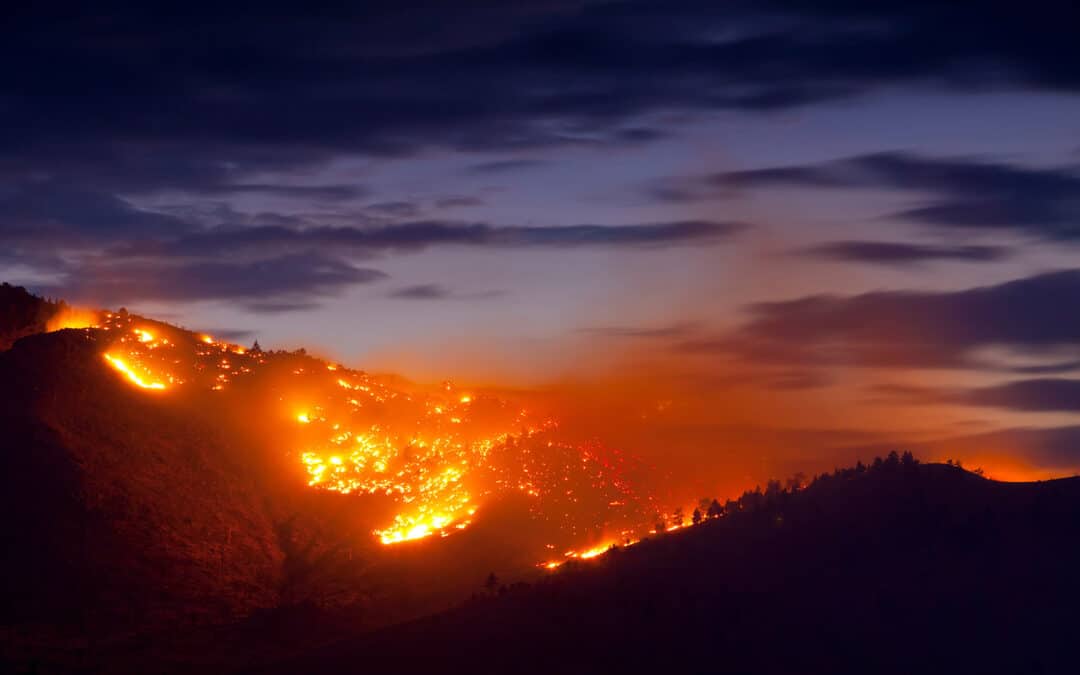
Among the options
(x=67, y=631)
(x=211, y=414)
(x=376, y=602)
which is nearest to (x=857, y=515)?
(x=376, y=602)

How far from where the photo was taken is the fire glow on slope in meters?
96.0

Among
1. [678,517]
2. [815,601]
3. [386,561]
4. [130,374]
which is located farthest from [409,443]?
[815,601]

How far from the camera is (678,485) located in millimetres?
104812

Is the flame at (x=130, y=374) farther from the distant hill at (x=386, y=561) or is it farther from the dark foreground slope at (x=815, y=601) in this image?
the dark foreground slope at (x=815, y=601)

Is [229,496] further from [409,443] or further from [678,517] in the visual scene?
[678,517]

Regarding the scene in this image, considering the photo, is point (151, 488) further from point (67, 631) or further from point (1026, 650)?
point (1026, 650)

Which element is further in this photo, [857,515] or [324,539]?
[324,539]

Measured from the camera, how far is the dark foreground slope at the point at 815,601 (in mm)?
62175

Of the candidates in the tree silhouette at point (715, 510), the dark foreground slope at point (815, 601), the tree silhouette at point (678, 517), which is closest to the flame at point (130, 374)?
the dark foreground slope at point (815, 601)

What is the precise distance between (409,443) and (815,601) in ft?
140

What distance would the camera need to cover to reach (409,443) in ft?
335

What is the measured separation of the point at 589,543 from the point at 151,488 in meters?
27.7

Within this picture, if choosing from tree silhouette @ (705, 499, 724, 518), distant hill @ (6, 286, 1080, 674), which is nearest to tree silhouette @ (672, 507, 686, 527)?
tree silhouette @ (705, 499, 724, 518)

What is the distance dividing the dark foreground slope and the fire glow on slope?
2166cm
